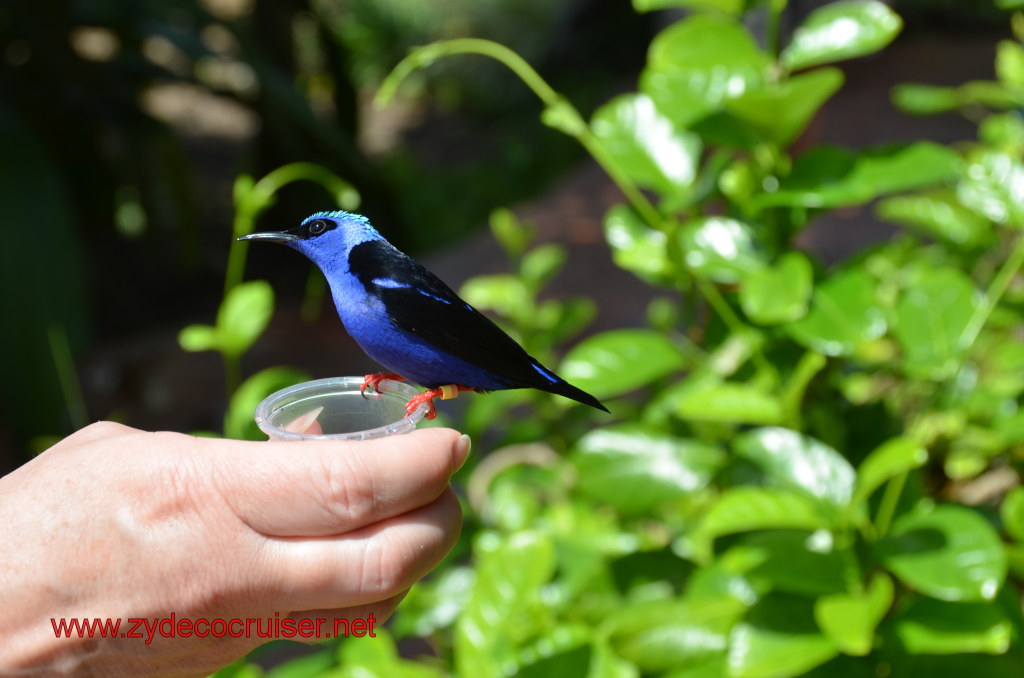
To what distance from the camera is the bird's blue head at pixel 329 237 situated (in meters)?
0.81

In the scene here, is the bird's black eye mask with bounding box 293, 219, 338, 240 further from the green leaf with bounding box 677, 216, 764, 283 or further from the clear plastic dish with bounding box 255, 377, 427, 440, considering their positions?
the green leaf with bounding box 677, 216, 764, 283

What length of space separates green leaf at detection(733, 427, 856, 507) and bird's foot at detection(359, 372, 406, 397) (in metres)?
0.70

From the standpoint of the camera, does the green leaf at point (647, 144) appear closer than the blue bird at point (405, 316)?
No

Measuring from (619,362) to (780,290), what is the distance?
0.29 meters

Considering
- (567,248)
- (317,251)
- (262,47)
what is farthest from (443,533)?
(567,248)

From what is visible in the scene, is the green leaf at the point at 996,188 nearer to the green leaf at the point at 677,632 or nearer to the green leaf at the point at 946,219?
the green leaf at the point at 946,219

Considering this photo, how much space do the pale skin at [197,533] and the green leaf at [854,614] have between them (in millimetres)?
598

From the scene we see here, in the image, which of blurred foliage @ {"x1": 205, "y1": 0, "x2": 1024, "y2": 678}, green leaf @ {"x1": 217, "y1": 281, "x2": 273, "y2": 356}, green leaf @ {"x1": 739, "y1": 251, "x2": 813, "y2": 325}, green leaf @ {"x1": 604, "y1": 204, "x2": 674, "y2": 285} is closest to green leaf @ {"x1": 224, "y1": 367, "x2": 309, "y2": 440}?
green leaf @ {"x1": 217, "y1": 281, "x2": 273, "y2": 356}

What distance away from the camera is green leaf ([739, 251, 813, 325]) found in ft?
4.30

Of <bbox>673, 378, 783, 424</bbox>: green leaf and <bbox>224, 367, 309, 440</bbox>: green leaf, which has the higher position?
<bbox>224, 367, 309, 440</bbox>: green leaf

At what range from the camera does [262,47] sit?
4.64 m

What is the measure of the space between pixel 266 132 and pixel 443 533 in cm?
345

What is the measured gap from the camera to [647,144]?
5.10ft

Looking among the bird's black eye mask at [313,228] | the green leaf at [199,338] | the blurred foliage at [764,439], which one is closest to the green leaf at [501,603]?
the blurred foliage at [764,439]
